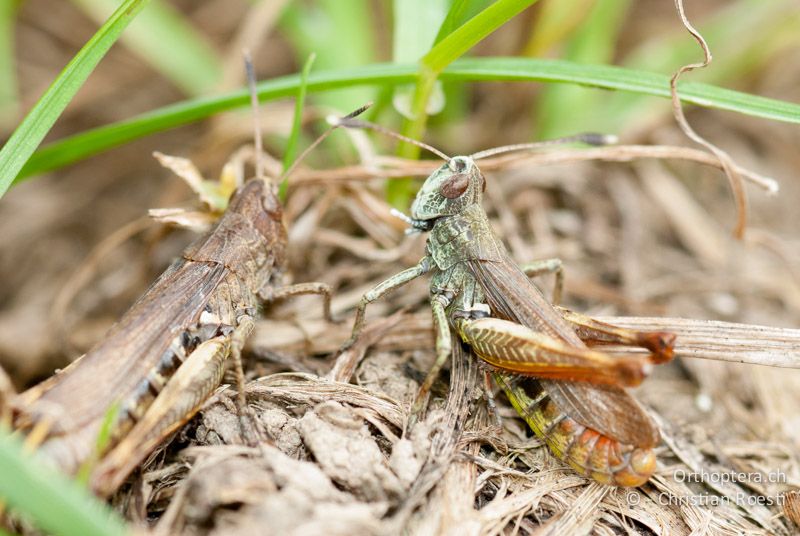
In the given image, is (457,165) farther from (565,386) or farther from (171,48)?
(171,48)

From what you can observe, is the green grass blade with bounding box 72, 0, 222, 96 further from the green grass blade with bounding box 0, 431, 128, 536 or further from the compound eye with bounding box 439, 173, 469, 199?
the green grass blade with bounding box 0, 431, 128, 536

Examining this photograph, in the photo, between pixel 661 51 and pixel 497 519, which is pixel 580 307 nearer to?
pixel 497 519

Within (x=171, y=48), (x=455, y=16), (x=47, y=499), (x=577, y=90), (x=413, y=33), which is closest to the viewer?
(x=47, y=499)

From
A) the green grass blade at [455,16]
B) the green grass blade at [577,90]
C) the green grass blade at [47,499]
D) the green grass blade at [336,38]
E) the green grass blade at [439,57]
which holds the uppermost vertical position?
the green grass blade at [577,90]

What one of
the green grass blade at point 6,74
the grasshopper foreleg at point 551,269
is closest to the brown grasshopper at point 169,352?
the grasshopper foreleg at point 551,269

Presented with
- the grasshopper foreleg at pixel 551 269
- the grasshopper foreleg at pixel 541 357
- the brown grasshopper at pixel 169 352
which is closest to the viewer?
the brown grasshopper at pixel 169 352

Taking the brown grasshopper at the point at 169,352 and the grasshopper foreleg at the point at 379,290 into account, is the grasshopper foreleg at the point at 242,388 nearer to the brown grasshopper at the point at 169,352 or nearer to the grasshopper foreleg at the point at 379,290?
the brown grasshopper at the point at 169,352

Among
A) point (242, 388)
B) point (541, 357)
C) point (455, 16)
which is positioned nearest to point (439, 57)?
point (455, 16)
